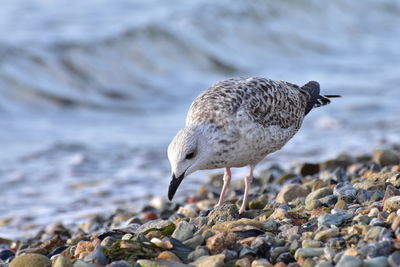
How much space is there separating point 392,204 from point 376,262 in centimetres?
103

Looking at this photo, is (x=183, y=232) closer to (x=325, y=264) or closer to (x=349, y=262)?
(x=325, y=264)

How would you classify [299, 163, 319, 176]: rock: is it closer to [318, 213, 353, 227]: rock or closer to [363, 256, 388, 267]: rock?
[318, 213, 353, 227]: rock

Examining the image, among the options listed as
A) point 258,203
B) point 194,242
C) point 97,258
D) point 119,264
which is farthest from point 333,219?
point 258,203

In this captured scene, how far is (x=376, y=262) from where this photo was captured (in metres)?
4.07

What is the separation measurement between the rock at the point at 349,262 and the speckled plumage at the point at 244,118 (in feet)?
6.32

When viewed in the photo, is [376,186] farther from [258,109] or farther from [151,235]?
[151,235]

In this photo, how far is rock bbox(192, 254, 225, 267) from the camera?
14.4ft

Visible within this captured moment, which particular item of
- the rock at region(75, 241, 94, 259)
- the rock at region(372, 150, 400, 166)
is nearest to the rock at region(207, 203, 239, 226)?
the rock at region(75, 241, 94, 259)

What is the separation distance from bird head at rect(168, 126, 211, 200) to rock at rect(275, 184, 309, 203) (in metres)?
1.16

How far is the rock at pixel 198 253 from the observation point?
4.57m

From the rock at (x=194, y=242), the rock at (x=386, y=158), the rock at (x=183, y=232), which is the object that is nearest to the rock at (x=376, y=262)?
the rock at (x=194, y=242)

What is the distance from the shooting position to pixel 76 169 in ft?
35.0

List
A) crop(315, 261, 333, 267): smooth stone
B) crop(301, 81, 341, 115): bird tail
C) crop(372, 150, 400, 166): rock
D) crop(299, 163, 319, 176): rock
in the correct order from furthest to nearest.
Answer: crop(299, 163, 319, 176): rock → crop(372, 150, 400, 166): rock → crop(301, 81, 341, 115): bird tail → crop(315, 261, 333, 267): smooth stone

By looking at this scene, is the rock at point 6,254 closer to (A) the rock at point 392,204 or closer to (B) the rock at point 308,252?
(B) the rock at point 308,252
